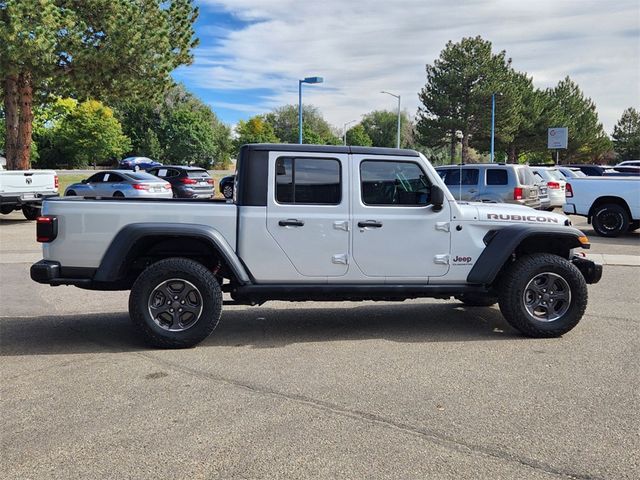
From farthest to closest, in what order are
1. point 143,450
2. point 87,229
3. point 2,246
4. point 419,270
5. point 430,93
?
point 430,93 < point 2,246 < point 419,270 < point 87,229 < point 143,450

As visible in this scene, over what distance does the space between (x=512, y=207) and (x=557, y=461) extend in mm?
3460

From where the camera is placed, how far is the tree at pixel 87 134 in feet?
234

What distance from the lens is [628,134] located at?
83.4 metres

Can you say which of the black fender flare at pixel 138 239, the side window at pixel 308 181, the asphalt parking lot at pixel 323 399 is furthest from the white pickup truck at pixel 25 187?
the side window at pixel 308 181

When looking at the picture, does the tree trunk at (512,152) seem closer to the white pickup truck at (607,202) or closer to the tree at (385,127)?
the tree at (385,127)

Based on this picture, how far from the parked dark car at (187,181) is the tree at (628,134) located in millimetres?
72272

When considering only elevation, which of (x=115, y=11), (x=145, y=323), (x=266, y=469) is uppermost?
(x=115, y=11)

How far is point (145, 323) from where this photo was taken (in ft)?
17.9

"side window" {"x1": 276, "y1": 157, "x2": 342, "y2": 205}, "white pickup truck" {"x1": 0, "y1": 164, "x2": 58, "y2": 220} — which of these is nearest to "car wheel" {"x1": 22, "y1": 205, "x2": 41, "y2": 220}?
"white pickup truck" {"x1": 0, "y1": 164, "x2": 58, "y2": 220}

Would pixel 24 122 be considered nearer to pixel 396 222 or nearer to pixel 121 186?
pixel 121 186

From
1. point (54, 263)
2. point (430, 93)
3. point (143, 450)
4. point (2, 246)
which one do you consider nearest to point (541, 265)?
point (143, 450)

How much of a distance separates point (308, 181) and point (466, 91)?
182 feet

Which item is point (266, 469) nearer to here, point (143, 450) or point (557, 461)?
point (143, 450)

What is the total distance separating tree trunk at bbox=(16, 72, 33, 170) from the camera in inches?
912
